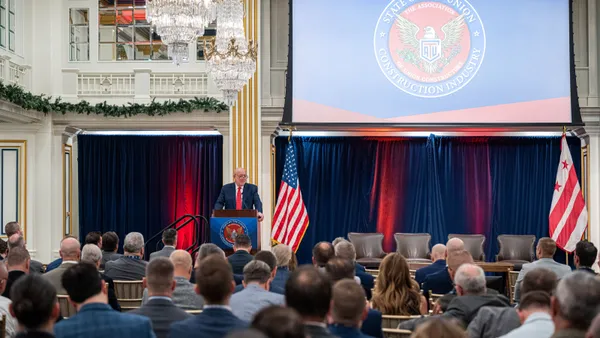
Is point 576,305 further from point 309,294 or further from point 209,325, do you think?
Answer: point 209,325

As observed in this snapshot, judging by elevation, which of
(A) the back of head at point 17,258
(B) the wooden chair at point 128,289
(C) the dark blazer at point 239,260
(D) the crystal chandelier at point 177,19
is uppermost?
(D) the crystal chandelier at point 177,19

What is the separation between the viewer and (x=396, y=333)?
4.58m

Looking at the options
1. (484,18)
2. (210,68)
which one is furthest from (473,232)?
(210,68)

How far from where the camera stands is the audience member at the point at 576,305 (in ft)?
10.4

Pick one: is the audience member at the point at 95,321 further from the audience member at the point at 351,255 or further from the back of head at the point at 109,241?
the back of head at the point at 109,241

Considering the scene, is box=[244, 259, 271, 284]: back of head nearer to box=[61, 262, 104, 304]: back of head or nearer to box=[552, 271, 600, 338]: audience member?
box=[61, 262, 104, 304]: back of head

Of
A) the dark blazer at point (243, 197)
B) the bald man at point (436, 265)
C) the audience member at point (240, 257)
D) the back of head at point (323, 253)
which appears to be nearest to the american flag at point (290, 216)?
the dark blazer at point (243, 197)

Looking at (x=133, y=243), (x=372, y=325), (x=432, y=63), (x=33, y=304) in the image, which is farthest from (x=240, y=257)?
(x=432, y=63)

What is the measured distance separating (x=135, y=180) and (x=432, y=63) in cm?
563

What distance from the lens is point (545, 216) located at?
46.6ft

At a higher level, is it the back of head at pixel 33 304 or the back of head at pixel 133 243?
the back of head at pixel 33 304

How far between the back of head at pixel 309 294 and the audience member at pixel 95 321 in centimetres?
77

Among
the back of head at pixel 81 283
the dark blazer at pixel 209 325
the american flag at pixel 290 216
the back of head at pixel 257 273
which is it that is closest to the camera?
the dark blazer at pixel 209 325

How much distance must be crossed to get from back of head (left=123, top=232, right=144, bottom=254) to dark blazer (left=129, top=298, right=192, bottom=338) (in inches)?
122
